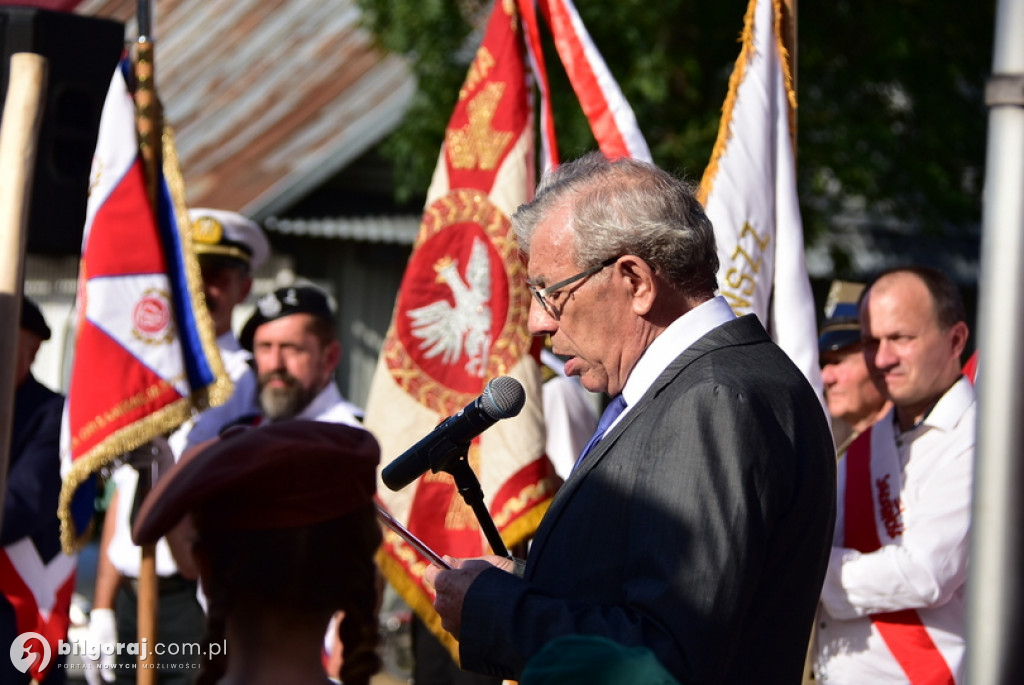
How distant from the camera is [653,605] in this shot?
2.12 m

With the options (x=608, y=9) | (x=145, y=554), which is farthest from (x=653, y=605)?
(x=608, y=9)

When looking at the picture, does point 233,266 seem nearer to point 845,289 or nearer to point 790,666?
point 845,289

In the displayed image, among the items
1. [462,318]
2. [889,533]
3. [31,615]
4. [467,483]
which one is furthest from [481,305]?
[467,483]

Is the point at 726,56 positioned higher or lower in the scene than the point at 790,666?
higher

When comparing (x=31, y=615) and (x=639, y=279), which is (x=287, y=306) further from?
(x=639, y=279)

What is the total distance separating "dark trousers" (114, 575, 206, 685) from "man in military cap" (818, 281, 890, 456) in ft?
8.57

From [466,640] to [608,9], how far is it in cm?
718

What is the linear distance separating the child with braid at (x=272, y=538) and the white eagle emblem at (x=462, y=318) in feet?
8.30

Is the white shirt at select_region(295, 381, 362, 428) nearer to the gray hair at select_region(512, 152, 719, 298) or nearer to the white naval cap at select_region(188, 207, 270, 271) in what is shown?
the white naval cap at select_region(188, 207, 270, 271)

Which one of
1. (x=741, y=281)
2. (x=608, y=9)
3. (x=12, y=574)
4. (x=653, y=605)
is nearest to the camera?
(x=653, y=605)

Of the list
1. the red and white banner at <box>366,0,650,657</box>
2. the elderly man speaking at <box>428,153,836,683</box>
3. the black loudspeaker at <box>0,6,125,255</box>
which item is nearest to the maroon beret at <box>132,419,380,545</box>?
the elderly man speaking at <box>428,153,836,683</box>

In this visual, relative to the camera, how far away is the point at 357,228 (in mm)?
12234

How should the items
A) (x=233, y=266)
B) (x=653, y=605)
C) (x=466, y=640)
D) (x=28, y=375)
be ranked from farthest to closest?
(x=233, y=266)
(x=28, y=375)
(x=466, y=640)
(x=653, y=605)

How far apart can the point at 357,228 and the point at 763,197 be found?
848 centimetres
